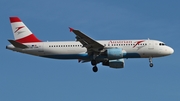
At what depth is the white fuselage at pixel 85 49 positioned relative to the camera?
225 feet

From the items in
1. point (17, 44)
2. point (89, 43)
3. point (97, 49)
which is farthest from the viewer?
point (17, 44)

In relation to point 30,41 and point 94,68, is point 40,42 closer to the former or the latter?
point 30,41

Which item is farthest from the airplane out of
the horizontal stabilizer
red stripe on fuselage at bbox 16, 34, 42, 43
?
red stripe on fuselage at bbox 16, 34, 42, 43

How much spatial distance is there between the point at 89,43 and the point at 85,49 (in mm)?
2252

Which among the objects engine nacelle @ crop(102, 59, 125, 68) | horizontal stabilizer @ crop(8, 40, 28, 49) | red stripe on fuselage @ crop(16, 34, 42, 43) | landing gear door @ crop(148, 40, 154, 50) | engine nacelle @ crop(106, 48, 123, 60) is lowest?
engine nacelle @ crop(102, 59, 125, 68)

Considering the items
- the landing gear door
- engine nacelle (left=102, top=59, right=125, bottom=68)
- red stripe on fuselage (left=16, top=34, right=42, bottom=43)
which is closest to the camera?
the landing gear door

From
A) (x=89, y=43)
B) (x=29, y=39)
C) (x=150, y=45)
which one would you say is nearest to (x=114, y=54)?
(x=89, y=43)

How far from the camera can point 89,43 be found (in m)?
67.3

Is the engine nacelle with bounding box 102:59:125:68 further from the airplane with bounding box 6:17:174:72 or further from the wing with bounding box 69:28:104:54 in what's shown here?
the wing with bounding box 69:28:104:54


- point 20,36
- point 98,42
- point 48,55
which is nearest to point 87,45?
point 98,42

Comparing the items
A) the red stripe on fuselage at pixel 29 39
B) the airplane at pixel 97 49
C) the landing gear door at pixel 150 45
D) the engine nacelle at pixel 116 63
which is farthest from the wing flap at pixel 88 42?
the red stripe on fuselage at pixel 29 39

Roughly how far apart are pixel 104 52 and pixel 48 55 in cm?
867

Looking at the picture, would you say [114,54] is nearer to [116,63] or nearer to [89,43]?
[116,63]

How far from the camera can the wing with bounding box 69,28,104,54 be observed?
6556 cm
